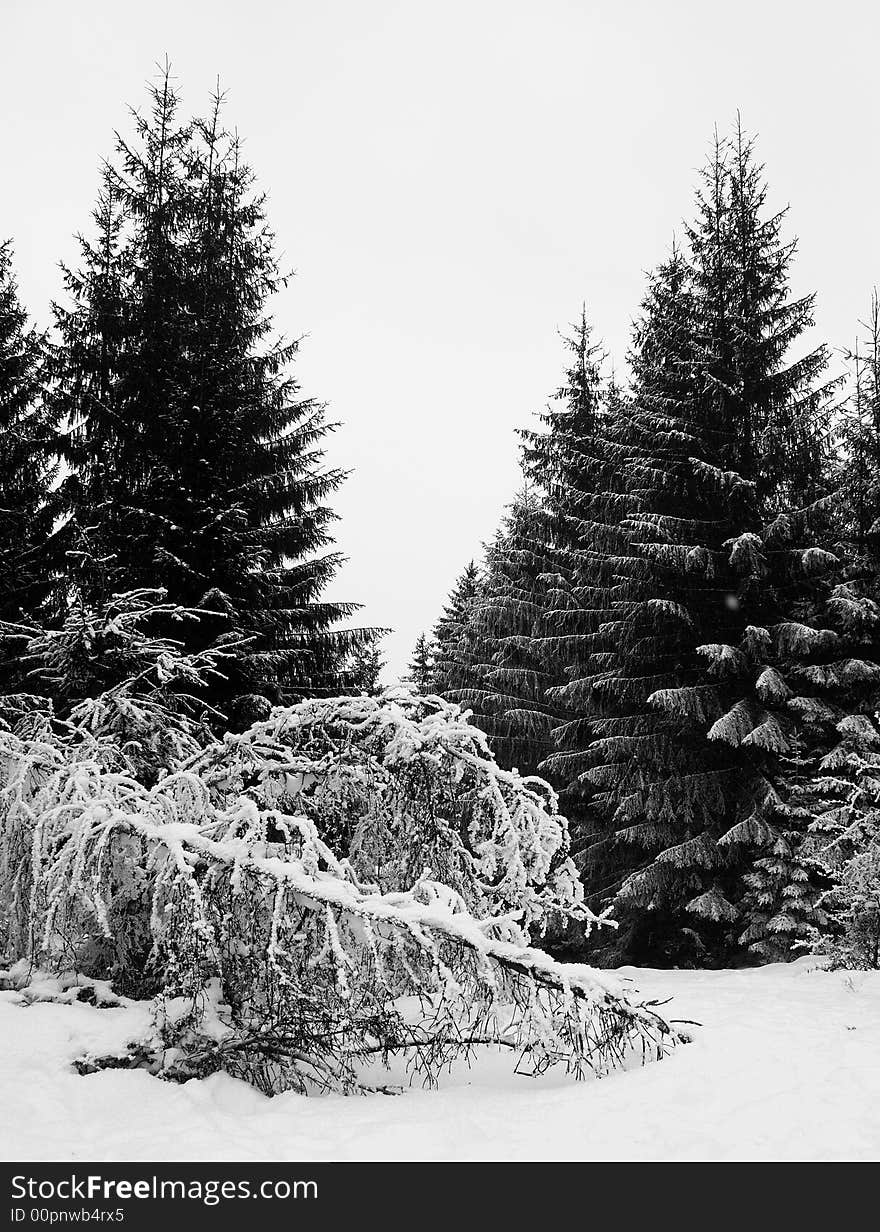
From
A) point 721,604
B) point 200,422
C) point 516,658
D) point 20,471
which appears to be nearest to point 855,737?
point 721,604

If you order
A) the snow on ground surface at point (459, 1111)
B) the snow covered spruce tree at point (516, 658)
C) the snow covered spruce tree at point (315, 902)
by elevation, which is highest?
the snow covered spruce tree at point (516, 658)

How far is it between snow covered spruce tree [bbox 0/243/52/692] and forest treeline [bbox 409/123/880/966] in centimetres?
760

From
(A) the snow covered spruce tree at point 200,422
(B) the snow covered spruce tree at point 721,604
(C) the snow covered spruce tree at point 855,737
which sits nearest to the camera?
(C) the snow covered spruce tree at point 855,737

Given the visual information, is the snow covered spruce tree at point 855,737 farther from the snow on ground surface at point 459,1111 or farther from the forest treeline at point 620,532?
the snow on ground surface at point 459,1111

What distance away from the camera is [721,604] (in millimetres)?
11883

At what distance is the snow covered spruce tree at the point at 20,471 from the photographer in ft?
35.0

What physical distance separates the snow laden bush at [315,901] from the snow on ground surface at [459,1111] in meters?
0.26

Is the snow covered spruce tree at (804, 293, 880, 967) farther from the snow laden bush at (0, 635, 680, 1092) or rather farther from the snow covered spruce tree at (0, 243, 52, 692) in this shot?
the snow covered spruce tree at (0, 243, 52, 692)

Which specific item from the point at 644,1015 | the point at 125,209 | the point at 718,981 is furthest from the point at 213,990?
the point at 125,209

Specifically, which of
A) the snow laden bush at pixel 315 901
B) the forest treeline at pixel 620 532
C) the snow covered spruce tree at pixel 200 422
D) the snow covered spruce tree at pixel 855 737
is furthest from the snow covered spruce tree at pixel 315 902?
the snow covered spruce tree at pixel 855 737

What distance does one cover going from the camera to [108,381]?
11.1m
